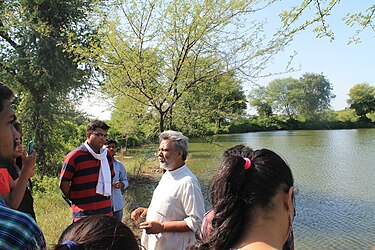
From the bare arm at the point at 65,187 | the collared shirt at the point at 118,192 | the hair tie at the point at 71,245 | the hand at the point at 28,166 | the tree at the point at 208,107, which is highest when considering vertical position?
the tree at the point at 208,107

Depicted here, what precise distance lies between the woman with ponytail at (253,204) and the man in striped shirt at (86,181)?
7.92 feet

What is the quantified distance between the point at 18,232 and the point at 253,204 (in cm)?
87

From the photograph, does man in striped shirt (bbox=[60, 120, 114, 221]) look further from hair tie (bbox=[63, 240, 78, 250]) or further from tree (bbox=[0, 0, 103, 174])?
tree (bbox=[0, 0, 103, 174])

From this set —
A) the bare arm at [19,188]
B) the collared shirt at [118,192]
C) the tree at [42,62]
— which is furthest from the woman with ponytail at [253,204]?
the tree at [42,62]

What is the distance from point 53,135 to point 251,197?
1037 cm

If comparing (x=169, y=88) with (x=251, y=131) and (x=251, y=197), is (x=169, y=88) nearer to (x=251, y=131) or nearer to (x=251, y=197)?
(x=251, y=197)

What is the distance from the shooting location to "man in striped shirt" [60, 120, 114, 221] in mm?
3619

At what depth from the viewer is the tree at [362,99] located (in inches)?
2420

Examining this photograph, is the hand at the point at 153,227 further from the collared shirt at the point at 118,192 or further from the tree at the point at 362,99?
the tree at the point at 362,99

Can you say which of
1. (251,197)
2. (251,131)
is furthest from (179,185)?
(251,131)

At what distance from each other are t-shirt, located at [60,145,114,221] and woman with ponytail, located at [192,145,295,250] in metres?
2.42

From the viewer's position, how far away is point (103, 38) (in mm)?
6535

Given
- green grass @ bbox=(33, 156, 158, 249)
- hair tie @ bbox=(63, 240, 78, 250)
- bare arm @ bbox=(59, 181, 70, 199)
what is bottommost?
green grass @ bbox=(33, 156, 158, 249)

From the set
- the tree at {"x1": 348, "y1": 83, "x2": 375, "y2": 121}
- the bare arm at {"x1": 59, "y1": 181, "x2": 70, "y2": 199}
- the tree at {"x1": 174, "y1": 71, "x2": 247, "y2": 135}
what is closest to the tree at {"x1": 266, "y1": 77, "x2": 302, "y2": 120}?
the tree at {"x1": 348, "y1": 83, "x2": 375, "y2": 121}
